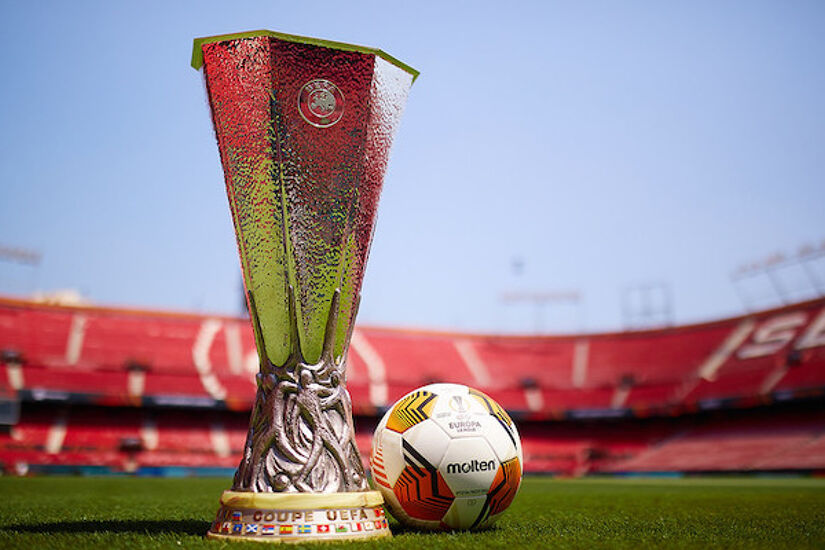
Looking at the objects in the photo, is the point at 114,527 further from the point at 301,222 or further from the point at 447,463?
the point at 301,222

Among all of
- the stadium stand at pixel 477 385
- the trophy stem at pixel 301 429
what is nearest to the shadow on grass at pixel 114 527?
the trophy stem at pixel 301 429

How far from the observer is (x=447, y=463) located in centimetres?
437

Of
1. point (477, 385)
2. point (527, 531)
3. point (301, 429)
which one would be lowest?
point (477, 385)

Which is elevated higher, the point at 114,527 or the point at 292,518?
the point at 292,518

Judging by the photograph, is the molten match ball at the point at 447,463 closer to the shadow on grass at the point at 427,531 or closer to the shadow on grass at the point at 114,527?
the shadow on grass at the point at 427,531

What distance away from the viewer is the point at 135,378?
25.3m

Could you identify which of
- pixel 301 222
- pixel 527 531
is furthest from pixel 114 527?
pixel 527 531

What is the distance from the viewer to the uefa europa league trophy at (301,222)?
12.9 ft

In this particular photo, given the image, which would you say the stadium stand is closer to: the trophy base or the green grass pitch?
the green grass pitch

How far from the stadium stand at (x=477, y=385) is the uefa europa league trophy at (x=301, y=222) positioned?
2127 centimetres

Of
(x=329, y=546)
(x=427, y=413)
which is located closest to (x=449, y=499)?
(x=427, y=413)

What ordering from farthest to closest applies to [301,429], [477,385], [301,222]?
[477,385], [301,222], [301,429]

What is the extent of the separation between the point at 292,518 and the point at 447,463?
1103 millimetres

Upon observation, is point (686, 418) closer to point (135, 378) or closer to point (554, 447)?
point (554, 447)
